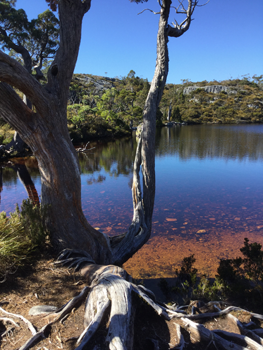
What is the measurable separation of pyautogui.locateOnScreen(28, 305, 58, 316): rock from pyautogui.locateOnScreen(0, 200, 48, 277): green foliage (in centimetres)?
77

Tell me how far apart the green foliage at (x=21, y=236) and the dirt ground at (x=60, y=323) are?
0.19m

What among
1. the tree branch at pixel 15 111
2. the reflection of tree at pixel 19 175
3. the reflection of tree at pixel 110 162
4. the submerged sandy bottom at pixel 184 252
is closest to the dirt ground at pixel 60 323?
the tree branch at pixel 15 111

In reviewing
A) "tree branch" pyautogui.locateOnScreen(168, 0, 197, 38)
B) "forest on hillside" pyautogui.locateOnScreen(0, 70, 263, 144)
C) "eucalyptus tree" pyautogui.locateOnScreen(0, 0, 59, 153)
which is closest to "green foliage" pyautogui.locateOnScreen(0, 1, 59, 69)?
"eucalyptus tree" pyautogui.locateOnScreen(0, 0, 59, 153)

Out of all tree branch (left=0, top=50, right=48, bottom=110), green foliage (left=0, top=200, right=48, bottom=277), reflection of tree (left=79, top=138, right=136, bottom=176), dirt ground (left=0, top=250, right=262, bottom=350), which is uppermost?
tree branch (left=0, top=50, right=48, bottom=110)

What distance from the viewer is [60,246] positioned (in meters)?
3.65

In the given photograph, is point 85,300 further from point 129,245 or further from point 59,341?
point 129,245

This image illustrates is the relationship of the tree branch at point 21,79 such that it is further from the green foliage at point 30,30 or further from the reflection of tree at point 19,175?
the green foliage at point 30,30

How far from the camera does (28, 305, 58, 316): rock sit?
7.32 feet

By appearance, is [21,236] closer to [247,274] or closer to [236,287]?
[236,287]

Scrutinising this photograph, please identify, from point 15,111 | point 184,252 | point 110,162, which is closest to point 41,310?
point 15,111

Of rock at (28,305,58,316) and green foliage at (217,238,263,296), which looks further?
green foliage at (217,238,263,296)

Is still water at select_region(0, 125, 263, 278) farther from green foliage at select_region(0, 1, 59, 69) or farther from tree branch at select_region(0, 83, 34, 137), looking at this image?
green foliage at select_region(0, 1, 59, 69)

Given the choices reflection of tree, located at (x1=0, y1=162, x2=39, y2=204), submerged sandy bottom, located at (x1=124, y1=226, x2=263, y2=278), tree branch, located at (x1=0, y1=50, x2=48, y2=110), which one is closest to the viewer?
tree branch, located at (x1=0, y1=50, x2=48, y2=110)

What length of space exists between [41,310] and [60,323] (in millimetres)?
391
